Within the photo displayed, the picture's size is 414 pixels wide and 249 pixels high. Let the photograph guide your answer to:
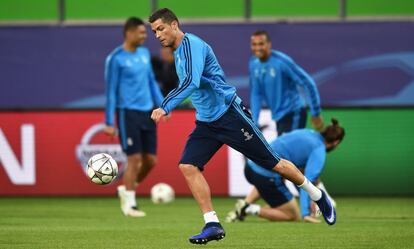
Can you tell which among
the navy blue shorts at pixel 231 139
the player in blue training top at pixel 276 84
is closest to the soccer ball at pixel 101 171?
the navy blue shorts at pixel 231 139

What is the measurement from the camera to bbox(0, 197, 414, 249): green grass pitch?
10102 millimetres

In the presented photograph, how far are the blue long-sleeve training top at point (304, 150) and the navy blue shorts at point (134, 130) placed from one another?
2448 mm

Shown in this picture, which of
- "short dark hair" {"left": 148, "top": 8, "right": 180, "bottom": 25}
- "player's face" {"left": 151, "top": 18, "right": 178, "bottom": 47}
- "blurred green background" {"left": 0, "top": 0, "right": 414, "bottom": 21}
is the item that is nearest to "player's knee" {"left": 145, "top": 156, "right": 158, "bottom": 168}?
"player's face" {"left": 151, "top": 18, "right": 178, "bottom": 47}

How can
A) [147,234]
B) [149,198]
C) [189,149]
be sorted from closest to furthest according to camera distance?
[189,149], [147,234], [149,198]

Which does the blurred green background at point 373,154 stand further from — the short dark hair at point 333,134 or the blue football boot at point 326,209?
the blue football boot at point 326,209

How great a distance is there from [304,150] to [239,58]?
7.55m

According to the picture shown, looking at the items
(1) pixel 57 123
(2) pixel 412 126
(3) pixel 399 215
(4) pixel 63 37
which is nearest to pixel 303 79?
(3) pixel 399 215

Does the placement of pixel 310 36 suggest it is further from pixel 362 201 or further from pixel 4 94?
pixel 4 94

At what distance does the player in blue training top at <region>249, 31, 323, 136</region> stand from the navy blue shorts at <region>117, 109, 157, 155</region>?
1.44 metres

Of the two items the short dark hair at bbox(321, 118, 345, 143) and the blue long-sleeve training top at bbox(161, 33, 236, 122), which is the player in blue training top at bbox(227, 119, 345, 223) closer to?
the short dark hair at bbox(321, 118, 345, 143)

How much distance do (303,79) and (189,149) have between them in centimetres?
429

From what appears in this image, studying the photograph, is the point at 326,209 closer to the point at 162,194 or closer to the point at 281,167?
the point at 281,167

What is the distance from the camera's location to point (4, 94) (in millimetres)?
20094

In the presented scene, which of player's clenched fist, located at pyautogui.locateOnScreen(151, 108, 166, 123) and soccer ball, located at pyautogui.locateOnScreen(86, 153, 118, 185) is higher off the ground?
player's clenched fist, located at pyautogui.locateOnScreen(151, 108, 166, 123)
